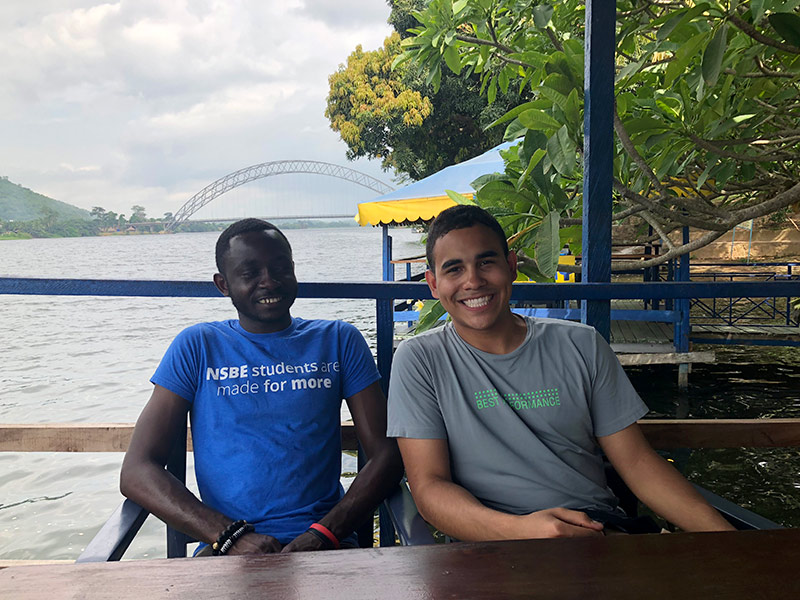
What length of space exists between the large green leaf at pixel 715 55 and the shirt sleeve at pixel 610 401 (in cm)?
82

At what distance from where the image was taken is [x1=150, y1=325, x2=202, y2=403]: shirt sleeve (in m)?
1.46

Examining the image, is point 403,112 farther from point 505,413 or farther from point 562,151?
point 505,413

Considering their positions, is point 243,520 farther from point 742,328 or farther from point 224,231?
point 742,328

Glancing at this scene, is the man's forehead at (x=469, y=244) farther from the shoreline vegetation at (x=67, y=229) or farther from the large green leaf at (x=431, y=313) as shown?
the shoreline vegetation at (x=67, y=229)

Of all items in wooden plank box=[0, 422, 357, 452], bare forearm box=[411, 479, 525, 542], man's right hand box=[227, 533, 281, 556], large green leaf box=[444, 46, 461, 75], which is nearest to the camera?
bare forearm box=[411, 479, 525, 542]

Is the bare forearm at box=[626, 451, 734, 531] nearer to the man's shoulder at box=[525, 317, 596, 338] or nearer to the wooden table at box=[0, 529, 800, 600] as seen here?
the man's shoulder at box=[525, 317, 596, 338]

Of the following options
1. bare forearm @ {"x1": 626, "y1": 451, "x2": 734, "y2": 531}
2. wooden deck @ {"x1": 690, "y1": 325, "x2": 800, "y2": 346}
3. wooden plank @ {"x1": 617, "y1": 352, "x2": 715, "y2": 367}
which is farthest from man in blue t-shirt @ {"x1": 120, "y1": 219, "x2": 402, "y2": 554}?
wooden deck @ {"x1": 690, "y1": 325, "x2": 800, "y2": 346}

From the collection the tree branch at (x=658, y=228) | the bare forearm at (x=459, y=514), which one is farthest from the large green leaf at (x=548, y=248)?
the tree branch at (x=658, y=228)

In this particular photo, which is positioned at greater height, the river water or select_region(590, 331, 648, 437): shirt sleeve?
select_region(590, 331, 648, 437): shirt sleeve

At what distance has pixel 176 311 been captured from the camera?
29641 mm

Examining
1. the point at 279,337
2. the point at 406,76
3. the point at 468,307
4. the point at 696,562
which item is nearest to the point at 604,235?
the point at 468,307

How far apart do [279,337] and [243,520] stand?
1.45 feet

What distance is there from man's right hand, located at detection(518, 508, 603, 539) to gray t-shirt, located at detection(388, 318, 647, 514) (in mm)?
189

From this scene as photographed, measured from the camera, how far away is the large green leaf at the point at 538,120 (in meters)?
1.75
